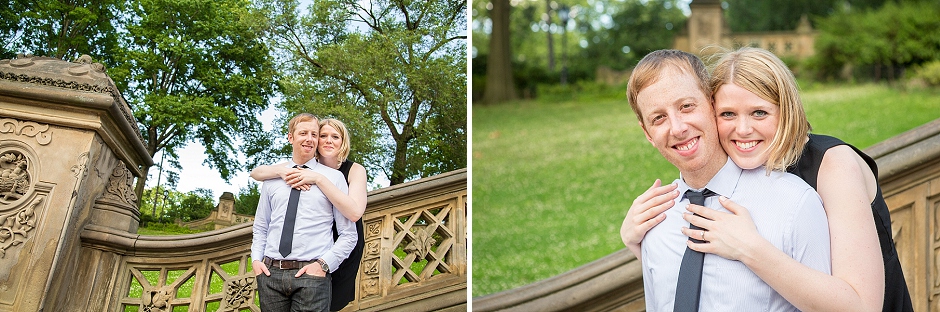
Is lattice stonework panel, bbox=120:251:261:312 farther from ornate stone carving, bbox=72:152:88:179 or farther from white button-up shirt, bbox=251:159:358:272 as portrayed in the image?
ornate stone carving, bbox=72:152:88:179

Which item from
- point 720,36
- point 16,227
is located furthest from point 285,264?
point 720,36

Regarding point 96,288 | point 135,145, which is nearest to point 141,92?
point 135,145

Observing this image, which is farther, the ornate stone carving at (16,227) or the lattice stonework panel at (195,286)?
the lattice stonework panel at (195,286)

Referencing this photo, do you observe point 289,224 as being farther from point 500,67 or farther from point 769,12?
point 769,12

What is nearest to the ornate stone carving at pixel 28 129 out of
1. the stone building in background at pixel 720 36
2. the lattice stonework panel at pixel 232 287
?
the lattice stonework panel at pixel 232 287

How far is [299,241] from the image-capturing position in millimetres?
3855

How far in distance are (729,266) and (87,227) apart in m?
3.23

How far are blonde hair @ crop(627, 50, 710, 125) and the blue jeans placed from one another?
215cm

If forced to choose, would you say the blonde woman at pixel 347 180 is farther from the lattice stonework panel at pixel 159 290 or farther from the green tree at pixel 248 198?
the lattice stonework panel at pixel 159 290

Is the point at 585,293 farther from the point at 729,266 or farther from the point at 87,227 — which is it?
the point at 87,227

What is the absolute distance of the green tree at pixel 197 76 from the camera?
13.5ft

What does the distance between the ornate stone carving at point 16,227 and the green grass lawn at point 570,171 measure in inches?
184

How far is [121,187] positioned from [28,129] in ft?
1.73

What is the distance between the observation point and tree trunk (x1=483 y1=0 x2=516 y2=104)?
1769 centimetres
